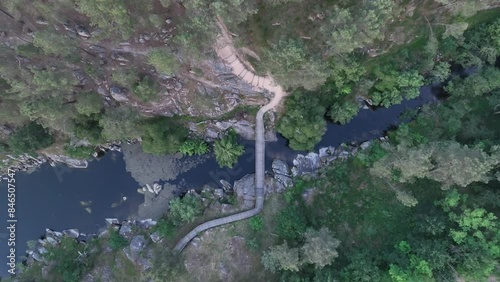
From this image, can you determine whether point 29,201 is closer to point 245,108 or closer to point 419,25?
point 245,108

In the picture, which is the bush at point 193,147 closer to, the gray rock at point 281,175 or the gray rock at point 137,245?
the gray rock at point 281,175

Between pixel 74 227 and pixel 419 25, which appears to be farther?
pixel 74 227

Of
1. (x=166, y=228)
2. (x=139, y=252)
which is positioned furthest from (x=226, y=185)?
(x=139, y=252)

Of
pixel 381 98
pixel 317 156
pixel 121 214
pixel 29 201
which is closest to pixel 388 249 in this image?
pixel 317 156

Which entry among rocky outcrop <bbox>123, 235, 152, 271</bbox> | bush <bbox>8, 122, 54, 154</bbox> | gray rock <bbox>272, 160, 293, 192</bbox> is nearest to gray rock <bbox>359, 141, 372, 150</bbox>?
gray rock <bbox>272, 160, 293, 192</bbox>

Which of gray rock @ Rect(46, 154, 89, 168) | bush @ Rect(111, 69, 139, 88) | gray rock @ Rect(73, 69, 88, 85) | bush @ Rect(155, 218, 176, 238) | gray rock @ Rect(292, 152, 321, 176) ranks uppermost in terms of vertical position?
gray rock @ Rect(73, 69, 88, 85)

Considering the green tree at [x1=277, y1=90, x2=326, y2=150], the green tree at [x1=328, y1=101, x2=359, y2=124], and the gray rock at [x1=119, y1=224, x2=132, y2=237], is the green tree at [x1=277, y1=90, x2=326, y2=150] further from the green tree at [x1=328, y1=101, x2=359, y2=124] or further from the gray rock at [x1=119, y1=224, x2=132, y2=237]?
the gray rock at [x1=119, y1=224, x2=132, y2=237]

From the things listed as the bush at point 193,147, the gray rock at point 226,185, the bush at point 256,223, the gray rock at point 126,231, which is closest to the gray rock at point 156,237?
the gray rock at point 126,231
